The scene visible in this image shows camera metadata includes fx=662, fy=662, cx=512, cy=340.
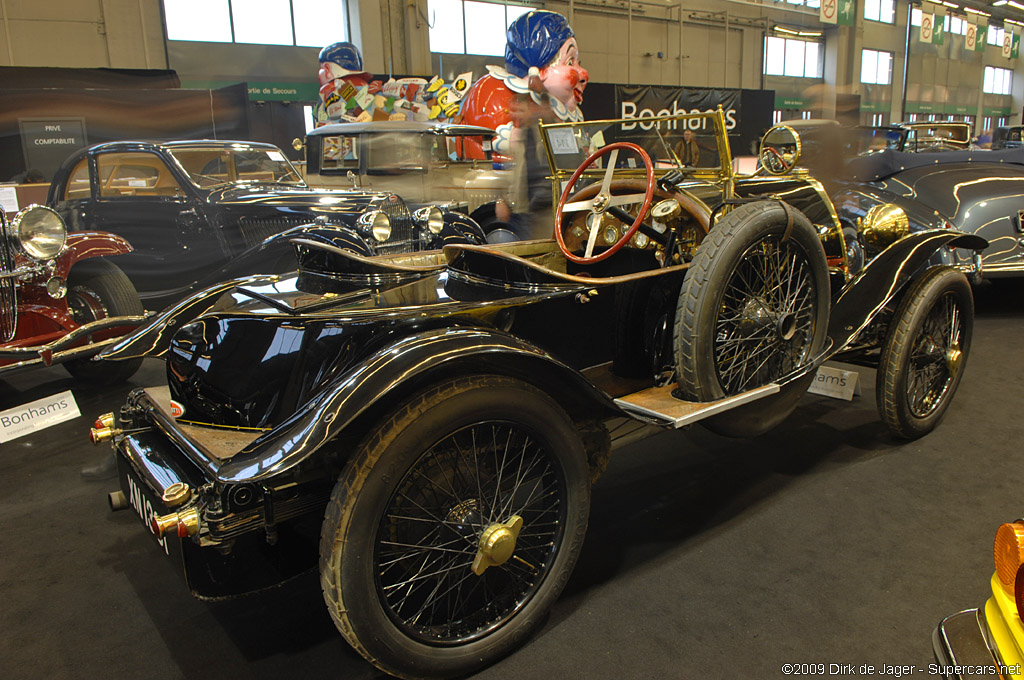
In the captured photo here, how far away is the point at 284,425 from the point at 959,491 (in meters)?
2.61

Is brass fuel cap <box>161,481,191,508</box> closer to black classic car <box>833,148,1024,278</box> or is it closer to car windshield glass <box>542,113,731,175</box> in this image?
car windshield glass <box>542,113,731,175</box>

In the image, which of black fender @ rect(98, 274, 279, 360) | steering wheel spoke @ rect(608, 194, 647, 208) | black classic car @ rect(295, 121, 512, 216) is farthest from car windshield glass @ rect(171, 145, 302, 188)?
steering wheel spoke @ rect(608, 194, 647, 208)

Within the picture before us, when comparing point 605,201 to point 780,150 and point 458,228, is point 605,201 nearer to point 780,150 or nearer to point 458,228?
point 780,150

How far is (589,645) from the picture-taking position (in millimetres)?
1864

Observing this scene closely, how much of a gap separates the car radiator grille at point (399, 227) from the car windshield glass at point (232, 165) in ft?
3.14

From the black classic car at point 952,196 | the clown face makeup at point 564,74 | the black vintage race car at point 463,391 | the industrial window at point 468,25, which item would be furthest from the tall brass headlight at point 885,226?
the industrial window at point 468,25

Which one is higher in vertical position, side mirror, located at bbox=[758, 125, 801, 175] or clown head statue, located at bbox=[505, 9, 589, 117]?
Result: clown head statue, located at bbox=[505, 9, 589, 117]

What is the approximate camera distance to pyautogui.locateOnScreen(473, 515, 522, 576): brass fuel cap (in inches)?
68.0

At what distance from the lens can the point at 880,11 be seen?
47.4 feet

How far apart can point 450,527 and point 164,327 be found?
5.24 ft

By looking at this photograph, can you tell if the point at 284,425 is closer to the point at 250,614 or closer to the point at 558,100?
the point at 250,614

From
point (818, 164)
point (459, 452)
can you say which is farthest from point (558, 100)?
point (459, 452)

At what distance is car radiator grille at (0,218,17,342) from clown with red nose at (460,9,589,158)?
4.32 metres

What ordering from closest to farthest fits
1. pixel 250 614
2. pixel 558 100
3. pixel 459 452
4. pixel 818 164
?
pixel 459 452 < pixel 250 614 < pixel 818 164 < pixel 558 100
